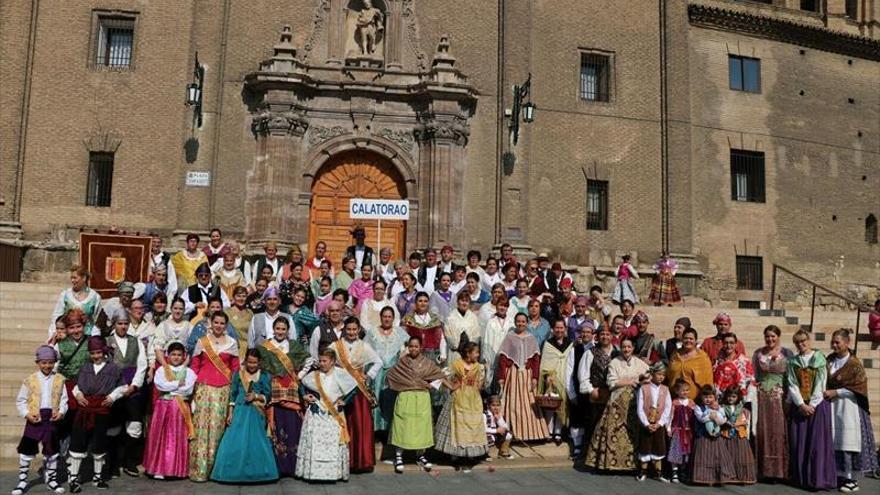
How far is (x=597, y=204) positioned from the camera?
62.7 ft

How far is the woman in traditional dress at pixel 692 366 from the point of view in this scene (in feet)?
27.2

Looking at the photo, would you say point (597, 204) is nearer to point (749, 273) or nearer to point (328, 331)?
point (749, 273)

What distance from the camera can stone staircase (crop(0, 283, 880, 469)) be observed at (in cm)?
855

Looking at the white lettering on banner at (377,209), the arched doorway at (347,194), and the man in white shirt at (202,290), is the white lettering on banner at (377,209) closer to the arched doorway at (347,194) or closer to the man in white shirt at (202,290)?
the arched doorway at (347,194)

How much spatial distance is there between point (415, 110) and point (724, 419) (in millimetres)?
11786

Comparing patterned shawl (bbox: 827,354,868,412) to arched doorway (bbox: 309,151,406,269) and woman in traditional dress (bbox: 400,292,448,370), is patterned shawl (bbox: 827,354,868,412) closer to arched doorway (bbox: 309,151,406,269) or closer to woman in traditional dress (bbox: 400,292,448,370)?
woman in traditional dress (bbox: 400,292,448,370)

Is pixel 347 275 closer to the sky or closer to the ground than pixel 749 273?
closer to the ground

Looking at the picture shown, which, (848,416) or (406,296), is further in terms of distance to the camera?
(406,296)

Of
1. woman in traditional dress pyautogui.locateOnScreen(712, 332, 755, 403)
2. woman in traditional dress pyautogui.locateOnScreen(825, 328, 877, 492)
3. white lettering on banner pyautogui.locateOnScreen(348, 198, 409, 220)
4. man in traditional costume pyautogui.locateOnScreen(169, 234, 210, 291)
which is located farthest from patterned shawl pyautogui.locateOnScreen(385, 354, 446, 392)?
white lettering on banner pyautogui.locateOnScreen(348, 198, 409, 220)

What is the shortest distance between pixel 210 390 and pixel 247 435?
2.21 feet

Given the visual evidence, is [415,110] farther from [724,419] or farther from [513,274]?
[724,419]

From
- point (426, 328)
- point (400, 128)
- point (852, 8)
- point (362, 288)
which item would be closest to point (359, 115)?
point (400, 128)

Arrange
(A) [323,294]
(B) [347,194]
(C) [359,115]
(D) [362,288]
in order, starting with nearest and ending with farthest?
(A) [323,294], (D) [362,288], (C) [359,115], (B) [347,194]

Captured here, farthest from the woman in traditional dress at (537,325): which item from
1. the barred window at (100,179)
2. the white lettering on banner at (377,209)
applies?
the barred window at (100,179)
